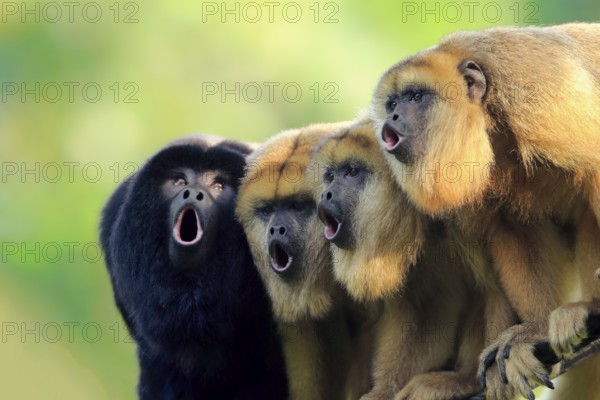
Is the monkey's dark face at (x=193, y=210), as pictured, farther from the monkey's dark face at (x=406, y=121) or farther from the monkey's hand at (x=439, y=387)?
the monkey's hand at (x=439, y=387)

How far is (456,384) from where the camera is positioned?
4.13 metres

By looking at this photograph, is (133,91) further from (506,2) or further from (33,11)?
(506,2)

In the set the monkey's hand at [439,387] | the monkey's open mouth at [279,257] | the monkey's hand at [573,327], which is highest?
the monkey's open mouth at [279,257]

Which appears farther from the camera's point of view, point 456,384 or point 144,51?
point 144,51

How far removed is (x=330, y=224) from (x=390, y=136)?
1.61ft

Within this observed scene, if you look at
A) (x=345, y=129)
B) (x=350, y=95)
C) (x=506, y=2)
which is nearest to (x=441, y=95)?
(x=345, y=129)

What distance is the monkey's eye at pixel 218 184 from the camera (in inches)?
183

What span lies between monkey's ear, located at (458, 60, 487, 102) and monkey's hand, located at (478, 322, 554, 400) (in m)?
0.92

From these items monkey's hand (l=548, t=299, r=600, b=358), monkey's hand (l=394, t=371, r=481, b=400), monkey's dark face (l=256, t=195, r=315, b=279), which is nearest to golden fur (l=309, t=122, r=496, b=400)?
monkey's hand (l=394, t=371, r=481, b=400)

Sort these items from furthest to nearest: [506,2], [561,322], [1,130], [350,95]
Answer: [506,2] → [1,130] → [350,95] → [561,322]

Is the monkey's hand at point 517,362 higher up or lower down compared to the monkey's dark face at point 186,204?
lower down

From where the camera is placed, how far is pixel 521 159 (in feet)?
12.6

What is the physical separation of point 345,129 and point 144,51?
6670 mm

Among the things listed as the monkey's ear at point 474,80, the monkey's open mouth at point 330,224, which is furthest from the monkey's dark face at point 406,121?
the monkey's open mouth at point 330,224
